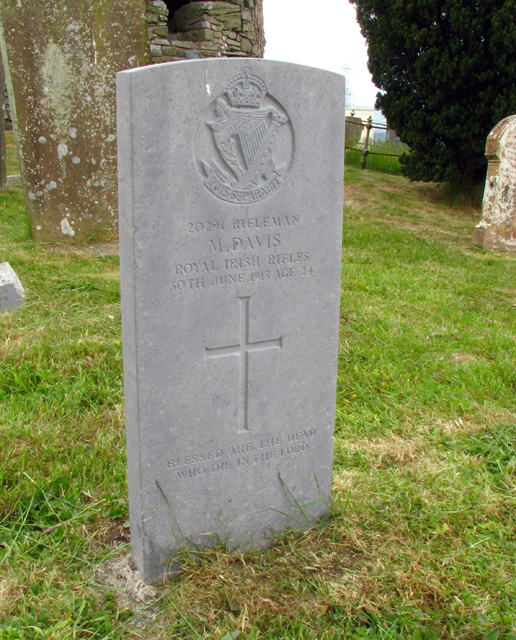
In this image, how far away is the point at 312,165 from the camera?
6.54 feet

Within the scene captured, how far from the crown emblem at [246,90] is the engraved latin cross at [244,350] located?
626 millimetres

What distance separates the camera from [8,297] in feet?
13.8

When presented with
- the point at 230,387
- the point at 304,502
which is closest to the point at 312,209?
the point at 230,387

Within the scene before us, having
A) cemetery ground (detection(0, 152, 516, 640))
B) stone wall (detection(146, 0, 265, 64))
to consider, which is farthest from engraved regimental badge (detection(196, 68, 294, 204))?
stone wall (detection(146, 0, 265, 64))

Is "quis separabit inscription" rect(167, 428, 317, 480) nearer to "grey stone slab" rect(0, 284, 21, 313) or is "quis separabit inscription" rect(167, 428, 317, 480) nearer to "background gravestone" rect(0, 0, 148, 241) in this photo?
"grey stone slab" rect(0, 284, 21, 313)

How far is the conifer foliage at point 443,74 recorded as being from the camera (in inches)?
324

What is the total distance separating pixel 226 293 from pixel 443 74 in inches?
311

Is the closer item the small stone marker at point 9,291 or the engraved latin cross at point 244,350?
the engraved latin cross at point 244,350

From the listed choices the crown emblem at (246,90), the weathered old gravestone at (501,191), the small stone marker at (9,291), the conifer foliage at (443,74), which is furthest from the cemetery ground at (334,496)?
the conifer foliage at (443,74)

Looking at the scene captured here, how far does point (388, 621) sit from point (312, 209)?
1391mm

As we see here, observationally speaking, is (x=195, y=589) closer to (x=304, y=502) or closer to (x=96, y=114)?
(x=304, y=502)

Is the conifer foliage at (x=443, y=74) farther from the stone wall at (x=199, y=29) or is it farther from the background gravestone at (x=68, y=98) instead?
the background gravestone at (x=68, y=98)

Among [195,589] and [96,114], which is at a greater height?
[96,114]

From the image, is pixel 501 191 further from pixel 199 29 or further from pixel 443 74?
pixel 199 29
